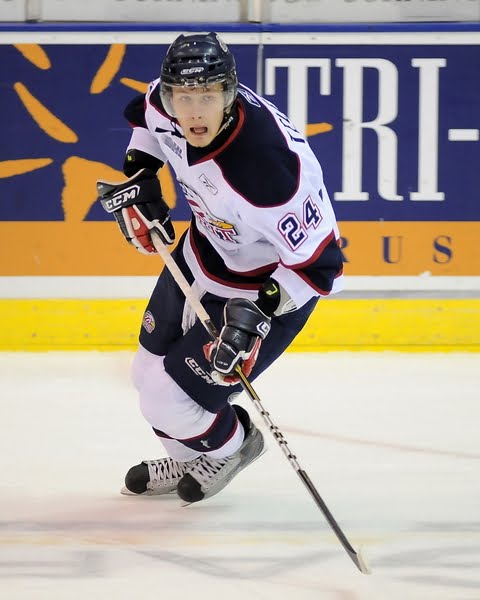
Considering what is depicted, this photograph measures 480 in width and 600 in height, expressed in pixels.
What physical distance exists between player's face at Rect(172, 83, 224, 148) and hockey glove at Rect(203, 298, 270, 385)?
389mm

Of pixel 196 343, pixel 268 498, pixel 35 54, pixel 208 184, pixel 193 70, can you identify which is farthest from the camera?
pixel 35 54

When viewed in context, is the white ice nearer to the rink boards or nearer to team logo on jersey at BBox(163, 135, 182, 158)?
the rink boards

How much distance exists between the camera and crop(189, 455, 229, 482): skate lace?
311cm

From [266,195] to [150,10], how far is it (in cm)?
259

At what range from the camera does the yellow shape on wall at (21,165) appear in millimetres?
5020

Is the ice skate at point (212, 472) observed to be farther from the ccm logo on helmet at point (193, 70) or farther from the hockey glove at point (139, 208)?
the ccm logo on helmet at point (193, 70)

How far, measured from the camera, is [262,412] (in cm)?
282

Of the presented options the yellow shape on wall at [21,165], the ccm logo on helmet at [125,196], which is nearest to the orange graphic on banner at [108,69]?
the yellow shape on wall at [21,165]

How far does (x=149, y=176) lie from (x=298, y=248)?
Result: 1.99ft

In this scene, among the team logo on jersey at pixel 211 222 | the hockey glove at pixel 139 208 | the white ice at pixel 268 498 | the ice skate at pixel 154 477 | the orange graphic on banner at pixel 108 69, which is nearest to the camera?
the white ice at pixel 268 498

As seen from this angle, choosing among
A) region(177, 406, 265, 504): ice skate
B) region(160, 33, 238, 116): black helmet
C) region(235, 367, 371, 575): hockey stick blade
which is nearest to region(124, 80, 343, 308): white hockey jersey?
region(160, 33, 238, 116): black helmet

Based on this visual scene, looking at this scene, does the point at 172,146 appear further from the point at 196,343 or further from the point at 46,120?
the point at 46,120

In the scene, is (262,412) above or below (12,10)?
below

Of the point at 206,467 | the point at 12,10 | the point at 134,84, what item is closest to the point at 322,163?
the point at 134,84
